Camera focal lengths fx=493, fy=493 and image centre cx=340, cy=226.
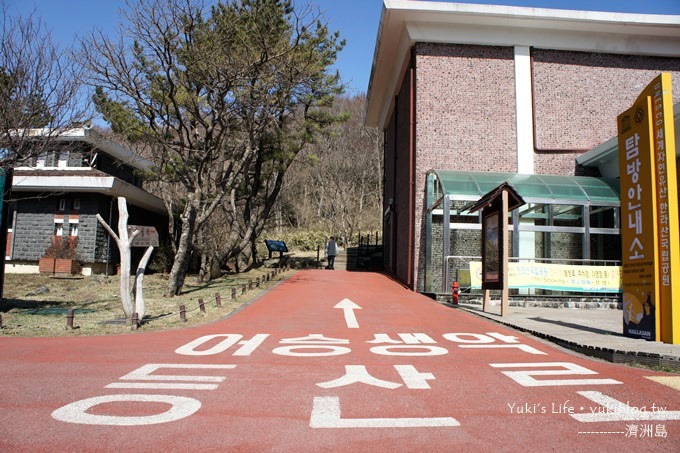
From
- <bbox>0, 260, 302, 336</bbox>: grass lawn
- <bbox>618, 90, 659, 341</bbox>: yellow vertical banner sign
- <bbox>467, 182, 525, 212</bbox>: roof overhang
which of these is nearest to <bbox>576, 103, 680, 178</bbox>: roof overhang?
<bbox>467, 182, 525, 212</bbox>: roof overhang

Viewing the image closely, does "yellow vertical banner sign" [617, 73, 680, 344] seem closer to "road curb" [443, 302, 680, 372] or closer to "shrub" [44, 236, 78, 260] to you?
"road curb" [443, 302, 680, 372]

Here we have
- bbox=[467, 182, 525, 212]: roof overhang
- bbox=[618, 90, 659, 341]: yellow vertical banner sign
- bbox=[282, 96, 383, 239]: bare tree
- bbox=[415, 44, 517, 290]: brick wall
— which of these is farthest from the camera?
bbox=[282, 96, 383, 239]: bare tree

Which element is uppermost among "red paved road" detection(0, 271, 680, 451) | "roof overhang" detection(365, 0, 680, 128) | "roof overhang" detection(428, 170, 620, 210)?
"roof overhang" detection(365, 0, 680, 128)

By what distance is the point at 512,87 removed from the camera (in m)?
19.5

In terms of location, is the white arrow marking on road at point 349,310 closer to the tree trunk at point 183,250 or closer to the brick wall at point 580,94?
the tree trunk at point 183,250

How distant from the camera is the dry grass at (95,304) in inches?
404

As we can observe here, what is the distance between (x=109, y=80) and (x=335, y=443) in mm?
14969

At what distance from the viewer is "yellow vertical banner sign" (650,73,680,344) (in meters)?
7.99

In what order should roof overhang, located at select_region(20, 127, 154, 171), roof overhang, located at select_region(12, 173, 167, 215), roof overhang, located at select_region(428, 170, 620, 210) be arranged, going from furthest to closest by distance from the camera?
1. roof overhang, located at select_region(12, 173, 167, 215)
2. roof overhang, located at select_region(20, 127, 154, 171)
3. roof overhang, located at select_region(428, 170, 620, 210)

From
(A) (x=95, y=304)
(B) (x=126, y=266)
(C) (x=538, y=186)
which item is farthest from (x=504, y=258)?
(A) (x=95, y=304)

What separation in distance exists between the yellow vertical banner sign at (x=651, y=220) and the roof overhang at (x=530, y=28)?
446 inches

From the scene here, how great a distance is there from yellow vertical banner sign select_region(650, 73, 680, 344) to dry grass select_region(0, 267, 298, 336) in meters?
8.97

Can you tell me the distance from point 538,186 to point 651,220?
374 inches

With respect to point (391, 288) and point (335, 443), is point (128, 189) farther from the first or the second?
point (335, 443)
